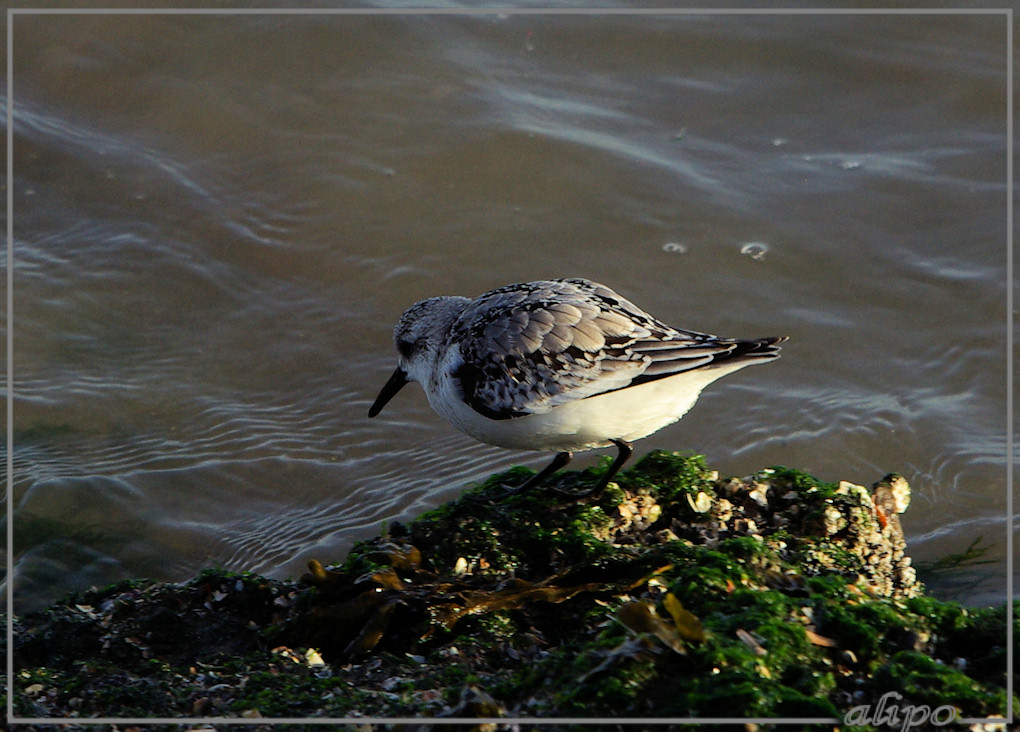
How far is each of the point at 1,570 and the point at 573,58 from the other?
705 cm

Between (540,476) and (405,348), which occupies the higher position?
(405,348)

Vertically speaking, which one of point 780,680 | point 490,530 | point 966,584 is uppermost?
point 490,530

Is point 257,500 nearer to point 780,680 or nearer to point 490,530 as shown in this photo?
point 490,530

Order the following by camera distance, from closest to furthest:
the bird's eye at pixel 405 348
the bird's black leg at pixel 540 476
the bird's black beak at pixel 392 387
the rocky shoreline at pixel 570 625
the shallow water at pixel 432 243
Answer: the rocky shoreline at pixel 570 625, the bird's black leg at pixel 540 476, the bird's eye at pixel 405 348, the bird's black beak at pixel 392 387, the shallow water at pixel 432 243

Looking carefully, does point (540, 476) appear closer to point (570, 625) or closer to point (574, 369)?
point (574, 369)

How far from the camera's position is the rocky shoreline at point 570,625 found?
11.3 ft

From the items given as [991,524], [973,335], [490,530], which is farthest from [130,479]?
[973,335]

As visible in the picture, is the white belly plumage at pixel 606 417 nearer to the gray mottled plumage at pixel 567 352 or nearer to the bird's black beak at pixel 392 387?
the gray mottled plumage at pixel 567 352

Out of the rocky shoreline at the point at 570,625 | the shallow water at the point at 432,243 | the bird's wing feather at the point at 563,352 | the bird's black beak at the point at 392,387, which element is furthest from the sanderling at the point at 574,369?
the shallow water at the point at 432,243

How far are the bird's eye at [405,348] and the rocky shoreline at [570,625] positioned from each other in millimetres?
1102

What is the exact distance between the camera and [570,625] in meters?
4.17

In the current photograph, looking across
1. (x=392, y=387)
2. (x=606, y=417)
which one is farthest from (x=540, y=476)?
(x=392, y=387)

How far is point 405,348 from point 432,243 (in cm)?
331

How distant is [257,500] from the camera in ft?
23.3
